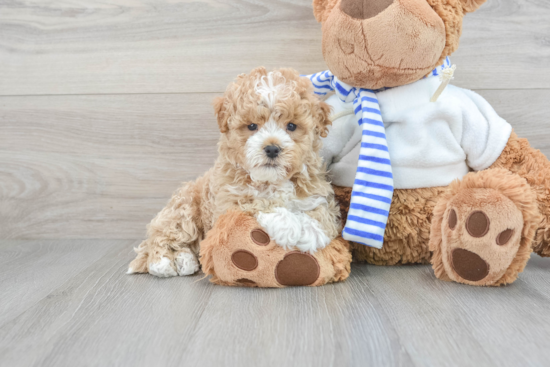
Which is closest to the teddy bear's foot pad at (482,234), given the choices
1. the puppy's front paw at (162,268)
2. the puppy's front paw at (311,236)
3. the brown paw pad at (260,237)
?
the puppy's front paw at (311,236)

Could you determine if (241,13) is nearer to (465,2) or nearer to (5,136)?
(465,2)

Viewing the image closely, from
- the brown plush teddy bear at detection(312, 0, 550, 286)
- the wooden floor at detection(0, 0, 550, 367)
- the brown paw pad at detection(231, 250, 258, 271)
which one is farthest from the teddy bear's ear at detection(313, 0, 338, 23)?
the brown paw pad at detection(231, 250, 258, 271)

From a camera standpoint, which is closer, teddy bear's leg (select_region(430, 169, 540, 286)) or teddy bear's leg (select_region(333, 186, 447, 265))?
teddy bear's leg (select_region(430, 169, 540, 286))

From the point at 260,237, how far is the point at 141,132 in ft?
2.15

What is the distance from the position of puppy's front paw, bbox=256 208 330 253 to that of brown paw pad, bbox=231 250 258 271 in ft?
0.19

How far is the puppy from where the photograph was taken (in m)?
0.91

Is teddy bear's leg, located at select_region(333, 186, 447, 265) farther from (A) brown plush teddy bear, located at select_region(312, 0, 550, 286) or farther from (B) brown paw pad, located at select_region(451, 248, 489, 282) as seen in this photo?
(B) brown paw pad, located at select_region(451, 248, 489, 282)

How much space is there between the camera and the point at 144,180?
143 centimetres

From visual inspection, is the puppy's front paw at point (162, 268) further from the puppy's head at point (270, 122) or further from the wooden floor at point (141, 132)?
the puppy's head at point (270, 122)

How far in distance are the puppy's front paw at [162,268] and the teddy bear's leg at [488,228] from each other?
0.61 metres

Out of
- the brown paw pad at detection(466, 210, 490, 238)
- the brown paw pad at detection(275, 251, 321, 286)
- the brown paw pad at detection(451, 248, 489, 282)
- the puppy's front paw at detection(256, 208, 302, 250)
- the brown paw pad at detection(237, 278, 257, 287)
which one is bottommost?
the brown paw pad at detection(237, 278, 257, 287)

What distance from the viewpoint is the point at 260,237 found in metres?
0.93

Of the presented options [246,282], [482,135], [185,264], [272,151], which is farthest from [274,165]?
[482,135]

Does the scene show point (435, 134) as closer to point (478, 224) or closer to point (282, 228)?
point (478, 224)
